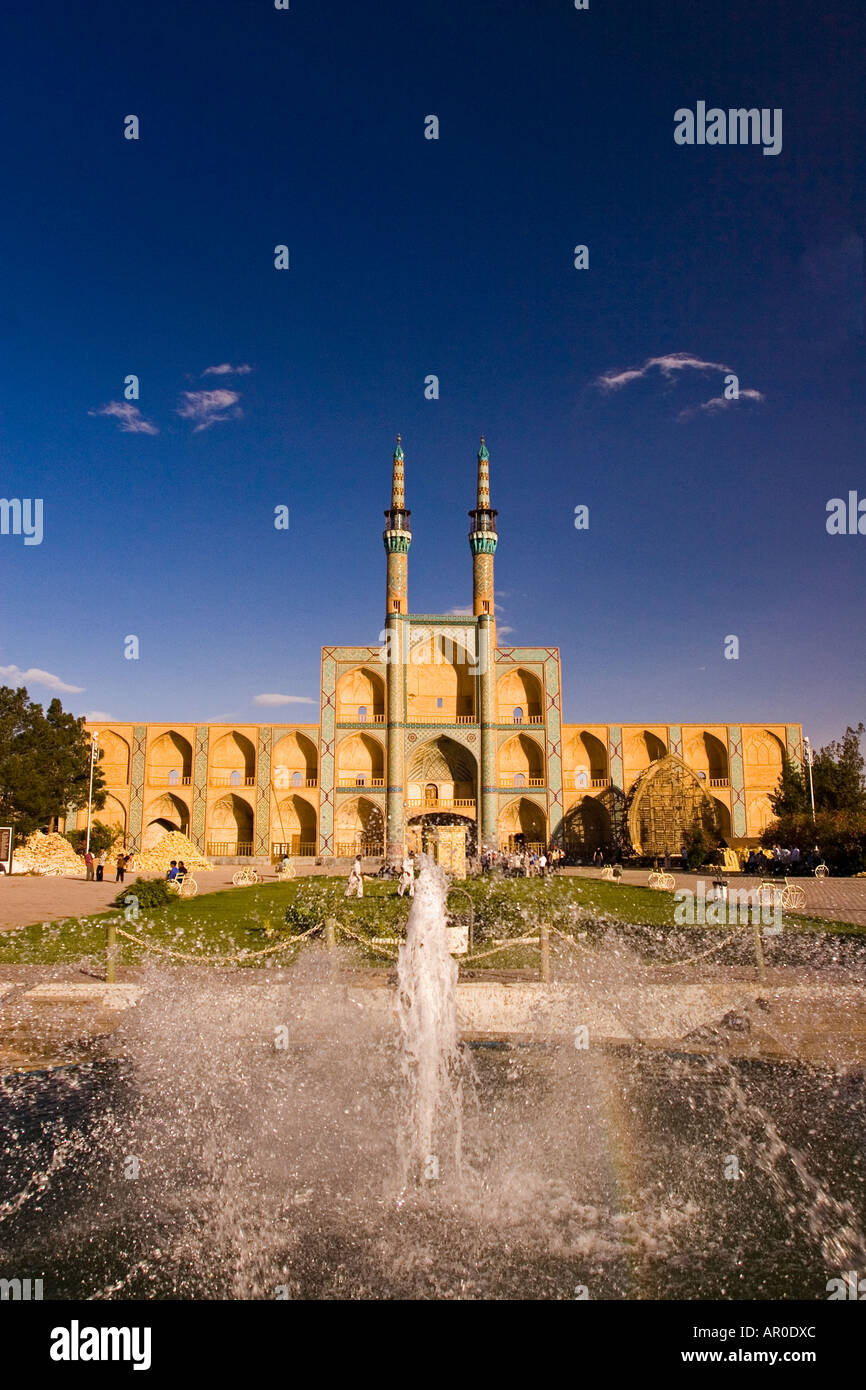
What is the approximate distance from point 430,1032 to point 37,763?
2533 centimetres

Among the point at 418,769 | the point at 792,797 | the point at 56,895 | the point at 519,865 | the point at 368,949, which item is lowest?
the point at 519,865

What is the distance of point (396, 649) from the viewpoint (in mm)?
33688

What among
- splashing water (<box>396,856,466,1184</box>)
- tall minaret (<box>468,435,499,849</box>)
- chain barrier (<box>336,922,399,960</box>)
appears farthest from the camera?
tall minaret (<box>468,435,499,849</box>)

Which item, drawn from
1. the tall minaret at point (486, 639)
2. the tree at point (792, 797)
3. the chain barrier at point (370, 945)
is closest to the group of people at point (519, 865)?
the tall minaret at point (486, 639)

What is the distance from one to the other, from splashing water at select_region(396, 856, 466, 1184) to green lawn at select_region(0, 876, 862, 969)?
300 cm

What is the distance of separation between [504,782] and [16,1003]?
27.4 meters

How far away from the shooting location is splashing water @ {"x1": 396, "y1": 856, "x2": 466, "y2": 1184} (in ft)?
16.8

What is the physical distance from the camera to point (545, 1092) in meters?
5.60

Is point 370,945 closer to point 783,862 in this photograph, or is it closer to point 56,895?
A: point 56,895

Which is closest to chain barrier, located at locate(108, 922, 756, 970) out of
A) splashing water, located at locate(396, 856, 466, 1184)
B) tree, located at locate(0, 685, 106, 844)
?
splashing water, located at locate(396, 856, 466, 1184)

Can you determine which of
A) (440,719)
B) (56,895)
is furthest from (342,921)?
(440,719)

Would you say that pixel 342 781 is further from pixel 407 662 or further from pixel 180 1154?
pixel 180 1154

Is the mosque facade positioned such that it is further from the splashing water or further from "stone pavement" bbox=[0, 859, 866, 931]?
the splashing water
